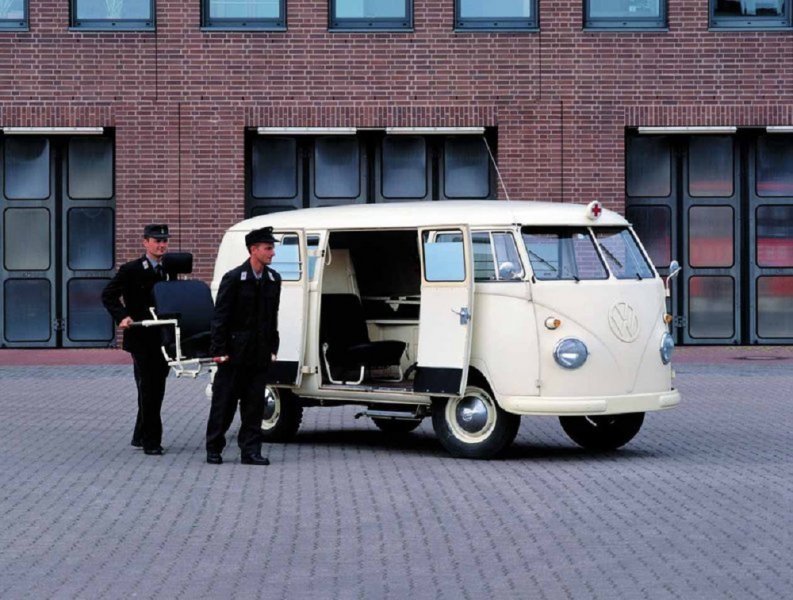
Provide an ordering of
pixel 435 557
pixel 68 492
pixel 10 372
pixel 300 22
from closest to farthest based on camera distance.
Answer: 1. pixel 435 557
2. pixel 68 492
3. pixel 10 372
4. pixel 300 22

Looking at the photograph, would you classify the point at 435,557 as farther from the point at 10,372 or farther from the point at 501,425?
the point at 10,372

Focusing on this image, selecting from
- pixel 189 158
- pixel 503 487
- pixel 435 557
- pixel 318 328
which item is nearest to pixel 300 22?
pixel 189 158

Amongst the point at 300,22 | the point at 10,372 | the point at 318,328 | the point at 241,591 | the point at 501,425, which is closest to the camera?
the point at 241,591

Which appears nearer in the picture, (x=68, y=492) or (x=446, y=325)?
(x=68, y=492)

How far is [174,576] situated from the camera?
348 inches

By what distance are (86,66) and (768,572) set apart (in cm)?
1941

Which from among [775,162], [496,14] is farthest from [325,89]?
[775,162]

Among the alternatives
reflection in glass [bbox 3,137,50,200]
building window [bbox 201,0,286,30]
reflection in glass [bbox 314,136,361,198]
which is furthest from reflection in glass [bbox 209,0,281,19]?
reflection in glass [bbox 3,137,50,200]

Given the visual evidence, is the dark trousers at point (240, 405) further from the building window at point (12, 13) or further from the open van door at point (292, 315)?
the building window at point (12, 13)

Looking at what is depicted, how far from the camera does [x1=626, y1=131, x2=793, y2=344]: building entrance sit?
27297 millimetres

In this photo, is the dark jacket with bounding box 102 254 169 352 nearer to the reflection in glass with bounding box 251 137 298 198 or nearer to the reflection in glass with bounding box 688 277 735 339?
the reflection in glass with bounding box 251 137 298 198

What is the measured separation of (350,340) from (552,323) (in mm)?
2427

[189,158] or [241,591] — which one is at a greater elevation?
[189,158]

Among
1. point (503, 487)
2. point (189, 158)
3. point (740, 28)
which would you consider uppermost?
point (740, 28)
